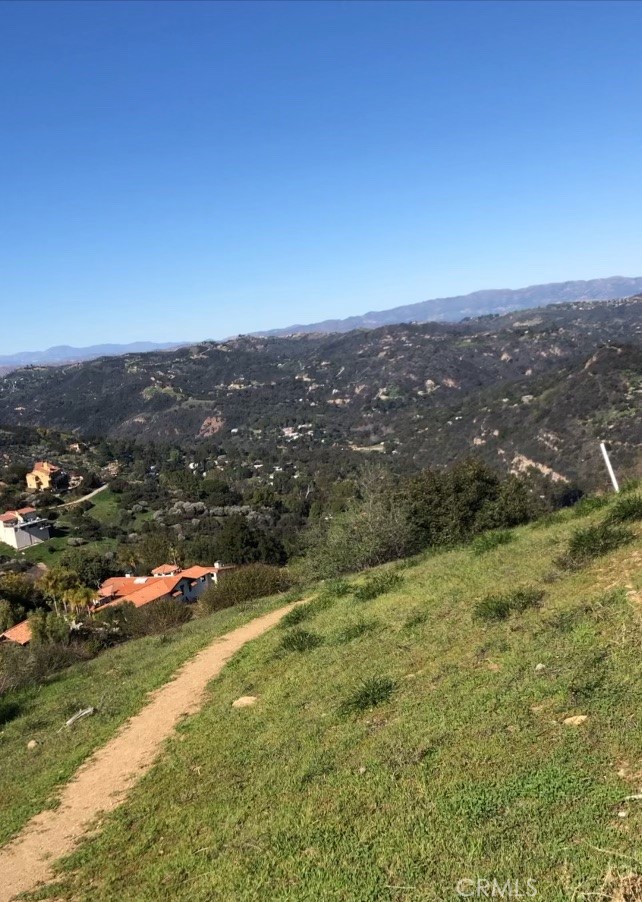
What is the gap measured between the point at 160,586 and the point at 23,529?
34072 mm

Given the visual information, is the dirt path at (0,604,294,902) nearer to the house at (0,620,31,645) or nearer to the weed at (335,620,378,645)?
the weed at (335,620,378,645)

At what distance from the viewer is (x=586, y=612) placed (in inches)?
292

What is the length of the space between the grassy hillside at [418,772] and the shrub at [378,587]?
282 centimetres

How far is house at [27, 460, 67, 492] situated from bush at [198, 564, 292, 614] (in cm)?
7828

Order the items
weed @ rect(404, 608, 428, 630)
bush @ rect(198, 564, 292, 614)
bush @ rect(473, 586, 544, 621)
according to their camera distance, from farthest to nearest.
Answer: bush @ rect(198, 564, 292, 614)
weed @ rect(404, 608, 428, 630)
bush @ rect(473, 586, 544, 621)

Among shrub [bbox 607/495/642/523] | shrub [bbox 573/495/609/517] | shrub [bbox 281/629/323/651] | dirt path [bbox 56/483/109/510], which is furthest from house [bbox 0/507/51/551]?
shrub [bbox 607/495/642/523]

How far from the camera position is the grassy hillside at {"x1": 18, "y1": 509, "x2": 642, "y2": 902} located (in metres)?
4.11

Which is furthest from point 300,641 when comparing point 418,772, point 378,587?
point 418,772

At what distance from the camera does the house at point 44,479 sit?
307ft

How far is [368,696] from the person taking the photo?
732 centimetres

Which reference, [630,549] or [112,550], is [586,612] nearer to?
[630,549]

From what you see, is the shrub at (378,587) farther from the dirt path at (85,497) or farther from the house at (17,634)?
the dirt path at (85,497)

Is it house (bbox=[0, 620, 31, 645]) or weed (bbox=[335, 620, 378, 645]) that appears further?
house (bbox=[0, 620, 31, 645])

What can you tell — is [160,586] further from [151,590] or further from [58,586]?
[58,586]
